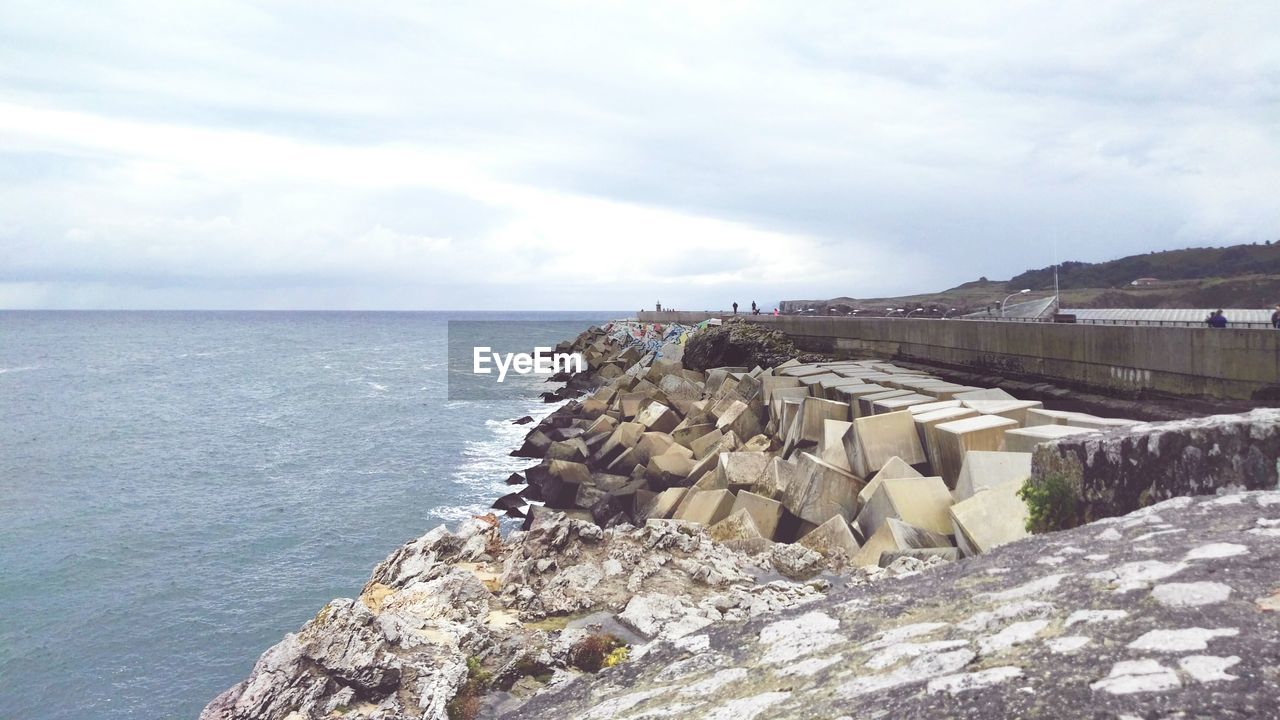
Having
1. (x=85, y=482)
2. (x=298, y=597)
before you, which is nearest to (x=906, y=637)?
(x=298, y=597)

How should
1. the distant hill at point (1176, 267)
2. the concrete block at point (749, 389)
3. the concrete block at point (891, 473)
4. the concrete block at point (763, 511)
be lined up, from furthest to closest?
the distant hill at point (1176, 267) < the concrete block at point (749, 389) < the concrete block at point (763, 511) < the concrete block at point (891, 473)

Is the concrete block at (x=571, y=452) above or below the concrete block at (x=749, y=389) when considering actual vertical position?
below

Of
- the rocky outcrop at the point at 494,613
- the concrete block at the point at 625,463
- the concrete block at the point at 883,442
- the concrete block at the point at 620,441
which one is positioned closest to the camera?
the rocky outcrop at the point at 494,613

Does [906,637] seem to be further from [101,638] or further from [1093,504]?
[101,638]

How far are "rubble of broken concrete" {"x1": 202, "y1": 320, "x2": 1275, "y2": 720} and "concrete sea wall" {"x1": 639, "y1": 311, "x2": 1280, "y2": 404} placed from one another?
1493 millimetres

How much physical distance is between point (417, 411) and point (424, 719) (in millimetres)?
33322

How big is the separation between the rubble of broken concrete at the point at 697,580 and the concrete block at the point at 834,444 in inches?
1.3

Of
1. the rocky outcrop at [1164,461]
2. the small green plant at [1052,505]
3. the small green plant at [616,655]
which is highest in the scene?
the rocky outcrop at [1164,461]

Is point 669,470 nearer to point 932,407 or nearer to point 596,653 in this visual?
point 932,407

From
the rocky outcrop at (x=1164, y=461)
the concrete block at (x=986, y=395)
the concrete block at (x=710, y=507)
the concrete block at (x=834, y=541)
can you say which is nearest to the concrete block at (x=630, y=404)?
the concrete block at (x=986, y=395)

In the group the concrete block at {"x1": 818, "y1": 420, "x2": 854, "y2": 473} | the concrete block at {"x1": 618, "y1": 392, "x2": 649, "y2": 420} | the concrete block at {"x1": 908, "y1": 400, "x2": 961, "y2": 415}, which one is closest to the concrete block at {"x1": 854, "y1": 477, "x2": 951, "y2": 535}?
the concrete block at {"x1": 818, "y1": 420, "x2": 854, "y2": 473}

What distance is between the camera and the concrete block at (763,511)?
31.0 ft

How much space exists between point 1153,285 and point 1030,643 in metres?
44.2

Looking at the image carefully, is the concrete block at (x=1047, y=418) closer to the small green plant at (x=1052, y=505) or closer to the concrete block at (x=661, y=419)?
the small green plant at (x=1052, y=505)
